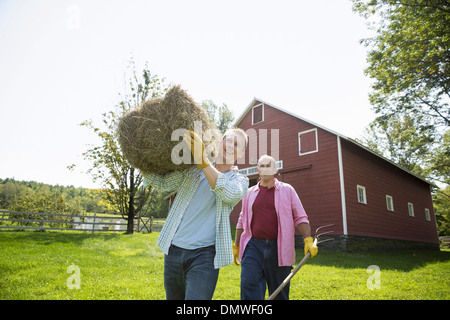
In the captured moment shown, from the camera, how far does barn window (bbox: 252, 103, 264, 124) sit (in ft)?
59.3

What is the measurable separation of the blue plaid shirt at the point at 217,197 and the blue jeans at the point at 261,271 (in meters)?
1.22

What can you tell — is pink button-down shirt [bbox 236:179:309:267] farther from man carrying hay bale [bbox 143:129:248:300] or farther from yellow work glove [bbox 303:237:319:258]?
man carrying hay bale [bbox 143:129:248:300]

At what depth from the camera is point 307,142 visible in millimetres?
15156

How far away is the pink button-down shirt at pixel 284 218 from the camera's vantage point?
9.88 ft

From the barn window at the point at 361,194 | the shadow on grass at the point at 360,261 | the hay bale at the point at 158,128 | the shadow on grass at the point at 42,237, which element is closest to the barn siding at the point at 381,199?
the barn window at the point at 361,194

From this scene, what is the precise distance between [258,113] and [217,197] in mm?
16837

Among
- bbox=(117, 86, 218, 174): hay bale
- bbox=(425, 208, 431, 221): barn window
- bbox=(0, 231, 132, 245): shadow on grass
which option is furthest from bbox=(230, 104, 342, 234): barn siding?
bbox=(425, 208, 431, 221): barn window

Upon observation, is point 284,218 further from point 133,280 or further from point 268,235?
point 133,280

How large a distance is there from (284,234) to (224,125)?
34.8 meters

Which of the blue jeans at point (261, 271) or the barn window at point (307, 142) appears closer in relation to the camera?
the blue jeans at point (261, 271)

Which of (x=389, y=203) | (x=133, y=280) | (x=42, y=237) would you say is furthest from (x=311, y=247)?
(x=389, y=203)

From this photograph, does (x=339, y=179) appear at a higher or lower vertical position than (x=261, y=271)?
higher

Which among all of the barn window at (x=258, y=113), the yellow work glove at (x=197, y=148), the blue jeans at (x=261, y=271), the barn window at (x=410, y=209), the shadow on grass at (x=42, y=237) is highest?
the barn window at (x=258, y=113)

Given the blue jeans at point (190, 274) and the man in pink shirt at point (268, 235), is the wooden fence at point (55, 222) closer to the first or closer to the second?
the man in pink shirt at point (268, 235)
